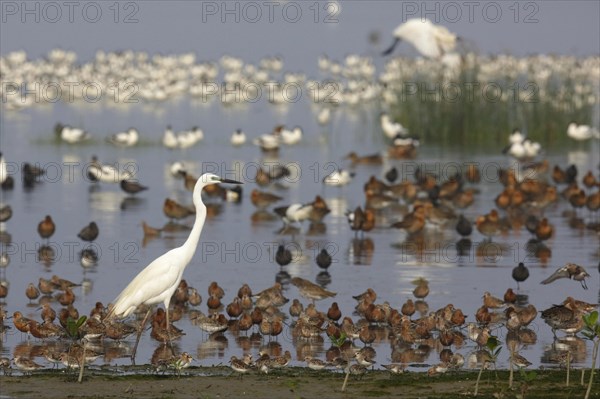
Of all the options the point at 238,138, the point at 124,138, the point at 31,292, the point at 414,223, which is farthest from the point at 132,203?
the point at 238,138

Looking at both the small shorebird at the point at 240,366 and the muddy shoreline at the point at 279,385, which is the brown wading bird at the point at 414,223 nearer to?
the muddy shoreline at the point at 279,385

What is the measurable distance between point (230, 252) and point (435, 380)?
890cm

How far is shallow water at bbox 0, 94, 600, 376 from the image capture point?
15.7 meters

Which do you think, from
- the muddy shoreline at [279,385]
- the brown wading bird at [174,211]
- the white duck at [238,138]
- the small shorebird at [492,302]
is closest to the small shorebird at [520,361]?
the muddy shoreline at [279,385]

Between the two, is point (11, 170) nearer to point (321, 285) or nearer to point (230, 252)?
point (230, 252)

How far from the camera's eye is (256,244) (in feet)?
68.4

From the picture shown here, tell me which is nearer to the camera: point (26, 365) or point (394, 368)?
point (26, 365)

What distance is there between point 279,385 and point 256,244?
9516 mm

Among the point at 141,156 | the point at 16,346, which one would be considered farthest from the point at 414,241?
the point at 141,156

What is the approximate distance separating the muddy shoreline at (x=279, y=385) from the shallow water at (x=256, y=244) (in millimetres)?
1007


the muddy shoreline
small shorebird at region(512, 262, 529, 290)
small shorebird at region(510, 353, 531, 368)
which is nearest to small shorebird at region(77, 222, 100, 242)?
small shorebird at region(512, 262, 529, 290)

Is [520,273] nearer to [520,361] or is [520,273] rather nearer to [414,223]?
[414,223]

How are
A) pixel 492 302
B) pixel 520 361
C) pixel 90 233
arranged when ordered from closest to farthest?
pixel 520 361 → pixel 492 302 → pixel 90 233

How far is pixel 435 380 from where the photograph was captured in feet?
37.7
